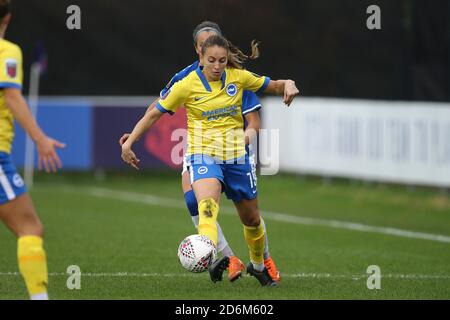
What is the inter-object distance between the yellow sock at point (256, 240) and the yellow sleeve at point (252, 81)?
3.81 feet

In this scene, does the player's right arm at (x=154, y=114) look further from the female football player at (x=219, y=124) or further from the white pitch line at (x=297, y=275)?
the white pitch line at (x=297, y=275)

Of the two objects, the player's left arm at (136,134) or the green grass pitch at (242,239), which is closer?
the player's left arm at (136,134)

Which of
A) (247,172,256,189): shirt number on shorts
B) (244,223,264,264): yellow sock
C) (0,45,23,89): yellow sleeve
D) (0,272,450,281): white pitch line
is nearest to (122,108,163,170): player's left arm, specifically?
(247,172,256,189): shirt number on shorts

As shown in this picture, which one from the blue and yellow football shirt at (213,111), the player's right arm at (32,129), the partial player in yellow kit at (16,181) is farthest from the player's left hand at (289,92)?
the player's right arm at (32,129)

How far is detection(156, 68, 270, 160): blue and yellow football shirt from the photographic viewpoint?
9.21 meters

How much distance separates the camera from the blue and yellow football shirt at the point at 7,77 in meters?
7.29

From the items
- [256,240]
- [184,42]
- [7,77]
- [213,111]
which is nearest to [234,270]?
[256,240]

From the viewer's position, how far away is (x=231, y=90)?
30.6 feet

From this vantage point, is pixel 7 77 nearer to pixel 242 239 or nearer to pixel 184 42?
pixel 242 239

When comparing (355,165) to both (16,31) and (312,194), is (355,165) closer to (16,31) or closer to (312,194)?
(312,194)

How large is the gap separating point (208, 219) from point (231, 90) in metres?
1.18

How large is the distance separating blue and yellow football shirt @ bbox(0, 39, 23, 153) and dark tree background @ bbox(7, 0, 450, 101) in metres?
14.4

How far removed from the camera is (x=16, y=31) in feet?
73.3

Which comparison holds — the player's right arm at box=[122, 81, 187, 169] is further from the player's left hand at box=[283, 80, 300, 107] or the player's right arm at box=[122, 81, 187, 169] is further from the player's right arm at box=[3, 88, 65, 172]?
the player's right arm at box=[3, 88, 65, 172]
